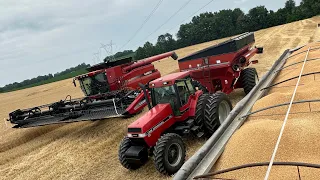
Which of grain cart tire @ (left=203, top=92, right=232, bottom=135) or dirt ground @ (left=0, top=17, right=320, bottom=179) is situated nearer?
grain cart tire @ (left=203, top=92, right=232, bottom=135)

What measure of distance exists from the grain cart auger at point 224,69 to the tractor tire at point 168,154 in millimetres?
3832

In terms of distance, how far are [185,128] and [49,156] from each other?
4243 millimetres

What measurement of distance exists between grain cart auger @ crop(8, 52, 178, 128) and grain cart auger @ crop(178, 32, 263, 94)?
209cm

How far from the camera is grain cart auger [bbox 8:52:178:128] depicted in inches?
347

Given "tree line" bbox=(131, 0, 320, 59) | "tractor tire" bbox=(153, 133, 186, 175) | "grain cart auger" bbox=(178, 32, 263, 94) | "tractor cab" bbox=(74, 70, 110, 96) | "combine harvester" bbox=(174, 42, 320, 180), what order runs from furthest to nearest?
"tree line" bbox=(131, 0, 320, 59) → "tractor cab" bbox=(74, 70, 110, 96) → "grain cart auger" bbox=(178, 32, 263, 94) → "tractor tire" bbox=(153, 133, 186, 175) → "combine harvester" bbox=(174, 42, 320, 180)

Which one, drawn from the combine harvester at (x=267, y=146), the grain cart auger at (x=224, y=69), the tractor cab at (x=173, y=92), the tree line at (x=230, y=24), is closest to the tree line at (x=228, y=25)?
the tree line at (x=230, y=24)

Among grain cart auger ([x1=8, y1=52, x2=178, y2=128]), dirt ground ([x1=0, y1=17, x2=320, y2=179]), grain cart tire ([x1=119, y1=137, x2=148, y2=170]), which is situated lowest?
dirt ground ([x1=0, y1=17, x2=320, y2=179])

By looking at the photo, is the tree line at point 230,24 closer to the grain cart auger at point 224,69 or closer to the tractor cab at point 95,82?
the tractor cab at point 95,82

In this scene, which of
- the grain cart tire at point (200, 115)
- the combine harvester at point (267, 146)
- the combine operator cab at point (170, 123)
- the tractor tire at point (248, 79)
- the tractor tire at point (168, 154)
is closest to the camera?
the combine harvester at point (267, 146)

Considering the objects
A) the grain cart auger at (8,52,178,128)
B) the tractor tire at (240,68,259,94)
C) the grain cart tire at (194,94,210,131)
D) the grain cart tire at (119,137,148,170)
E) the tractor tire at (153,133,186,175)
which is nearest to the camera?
the tractor tire at (153,133,186,175)

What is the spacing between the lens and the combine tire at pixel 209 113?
21.3 ft

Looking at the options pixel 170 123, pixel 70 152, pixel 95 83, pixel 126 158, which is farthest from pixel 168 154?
pixel 95 83

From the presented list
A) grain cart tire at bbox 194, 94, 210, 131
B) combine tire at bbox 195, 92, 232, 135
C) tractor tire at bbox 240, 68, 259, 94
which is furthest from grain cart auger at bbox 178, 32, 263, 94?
grain cart tire at bbox 194, 94, 210, 131

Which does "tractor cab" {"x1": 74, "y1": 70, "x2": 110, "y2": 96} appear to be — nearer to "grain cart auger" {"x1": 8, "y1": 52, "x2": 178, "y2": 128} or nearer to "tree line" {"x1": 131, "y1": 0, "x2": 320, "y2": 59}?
"grain cart auger" {"x1": 8, "y1": 52, "x2": 178, "y2": 128}
